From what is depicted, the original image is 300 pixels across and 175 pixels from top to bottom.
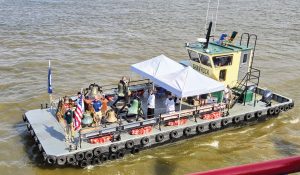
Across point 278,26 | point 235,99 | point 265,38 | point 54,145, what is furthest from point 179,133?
point 278,26

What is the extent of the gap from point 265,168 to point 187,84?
42.2 ft

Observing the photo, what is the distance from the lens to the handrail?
1702mm

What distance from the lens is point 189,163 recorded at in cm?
1467

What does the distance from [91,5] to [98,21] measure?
8.50m

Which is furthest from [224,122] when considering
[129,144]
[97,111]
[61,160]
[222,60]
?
[61,160]

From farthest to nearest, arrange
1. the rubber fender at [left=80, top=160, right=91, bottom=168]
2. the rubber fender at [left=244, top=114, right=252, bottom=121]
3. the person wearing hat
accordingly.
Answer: the rubber fender at [left=244, top=114, right=252, bottom=121] < the rubber fender at [left=80, top=160, right=91, bottom=168] < the person wearing hat

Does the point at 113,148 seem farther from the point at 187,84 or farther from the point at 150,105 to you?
the point at 187,84

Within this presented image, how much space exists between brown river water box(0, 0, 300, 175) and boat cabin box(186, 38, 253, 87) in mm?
2520

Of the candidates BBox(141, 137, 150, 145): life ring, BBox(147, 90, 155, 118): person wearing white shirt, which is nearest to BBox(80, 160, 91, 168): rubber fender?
BBox(141, 137, 150, 145): life ring

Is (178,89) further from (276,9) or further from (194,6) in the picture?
(276,9)

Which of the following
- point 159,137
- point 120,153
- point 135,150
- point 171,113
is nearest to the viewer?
point 120,153

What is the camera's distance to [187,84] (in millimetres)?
14570

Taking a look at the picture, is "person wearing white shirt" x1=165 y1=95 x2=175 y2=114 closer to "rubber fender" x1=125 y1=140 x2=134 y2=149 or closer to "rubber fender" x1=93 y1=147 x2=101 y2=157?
"rubber fender" x1=125 y1=140 x2=134 y2=149

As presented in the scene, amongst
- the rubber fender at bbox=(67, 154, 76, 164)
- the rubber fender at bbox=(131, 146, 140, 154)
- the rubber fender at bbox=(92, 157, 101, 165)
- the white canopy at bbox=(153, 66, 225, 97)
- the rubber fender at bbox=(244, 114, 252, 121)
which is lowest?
the rubber fender at bbox=(92, 157, 101, 165)
